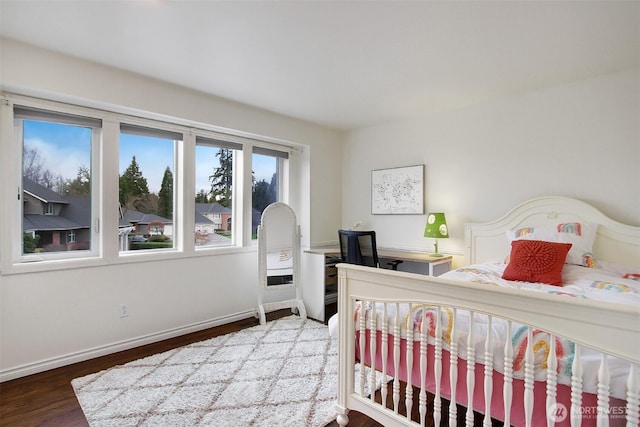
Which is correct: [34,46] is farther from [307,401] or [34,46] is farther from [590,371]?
[590,371]

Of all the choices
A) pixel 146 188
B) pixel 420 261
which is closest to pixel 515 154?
pixel 420 261

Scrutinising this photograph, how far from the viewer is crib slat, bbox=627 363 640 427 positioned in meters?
0.96

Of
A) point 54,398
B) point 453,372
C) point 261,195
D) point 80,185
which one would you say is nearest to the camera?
point 453,372

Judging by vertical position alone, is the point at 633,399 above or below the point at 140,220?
below

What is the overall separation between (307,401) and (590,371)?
156cm

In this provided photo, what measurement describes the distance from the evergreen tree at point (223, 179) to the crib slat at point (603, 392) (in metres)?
3.48

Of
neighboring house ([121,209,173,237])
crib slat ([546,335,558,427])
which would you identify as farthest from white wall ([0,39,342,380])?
crib slat ([546,335,558,427])

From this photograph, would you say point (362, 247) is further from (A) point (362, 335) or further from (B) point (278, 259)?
(A) point (362, 335)

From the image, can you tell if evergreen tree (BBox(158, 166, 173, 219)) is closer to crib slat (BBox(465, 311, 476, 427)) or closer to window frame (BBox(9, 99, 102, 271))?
window frame (BBox(9, 99, 102, 271))

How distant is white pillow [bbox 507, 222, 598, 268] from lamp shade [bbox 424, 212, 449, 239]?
79 cm

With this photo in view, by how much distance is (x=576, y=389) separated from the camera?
3.47 ft

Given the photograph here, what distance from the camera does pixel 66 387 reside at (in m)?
2.23

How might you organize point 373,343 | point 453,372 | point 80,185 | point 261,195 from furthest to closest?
1. point 261,195
2. point 80,185
3. point 373,343
4. point 453,372

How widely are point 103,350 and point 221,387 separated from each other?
50.9 inches
